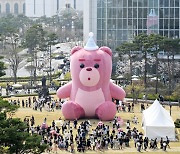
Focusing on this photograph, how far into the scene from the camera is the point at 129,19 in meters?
63.1

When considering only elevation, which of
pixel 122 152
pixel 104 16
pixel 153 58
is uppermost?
pixel 104 16

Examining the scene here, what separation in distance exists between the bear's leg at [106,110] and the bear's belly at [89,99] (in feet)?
1.20

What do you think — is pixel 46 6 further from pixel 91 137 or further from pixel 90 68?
pixel 91 137

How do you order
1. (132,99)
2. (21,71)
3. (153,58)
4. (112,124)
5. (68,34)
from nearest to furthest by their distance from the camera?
(112,124) < (132,99) < (153,58) < (21,71) < (68,34)

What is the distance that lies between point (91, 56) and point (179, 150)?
893cm

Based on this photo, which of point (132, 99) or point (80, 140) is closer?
point (80, 140)

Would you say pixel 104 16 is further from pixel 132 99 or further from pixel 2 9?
pixel 2 9

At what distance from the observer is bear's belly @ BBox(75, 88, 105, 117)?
3416cm

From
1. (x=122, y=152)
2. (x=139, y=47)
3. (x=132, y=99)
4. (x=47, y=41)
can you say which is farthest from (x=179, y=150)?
(x=47, y=41)

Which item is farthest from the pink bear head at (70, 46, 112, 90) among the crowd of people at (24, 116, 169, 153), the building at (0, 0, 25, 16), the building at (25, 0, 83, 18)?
the building at (0, 0, 25, 16)

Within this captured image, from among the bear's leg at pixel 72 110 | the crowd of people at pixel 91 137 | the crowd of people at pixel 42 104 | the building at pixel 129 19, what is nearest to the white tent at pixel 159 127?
the crowd of people at pixel 91 137

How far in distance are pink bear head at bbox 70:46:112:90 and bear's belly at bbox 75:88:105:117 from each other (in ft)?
1.06

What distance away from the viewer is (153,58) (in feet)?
183

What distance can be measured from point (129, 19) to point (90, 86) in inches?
1189
